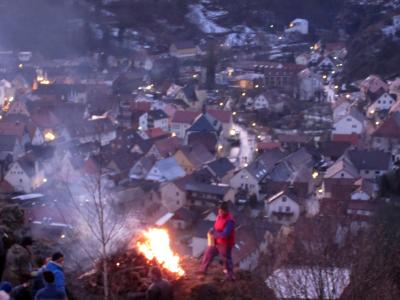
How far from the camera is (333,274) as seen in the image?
4.15 metres

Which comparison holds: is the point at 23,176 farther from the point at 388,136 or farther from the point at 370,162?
the point at 388,136

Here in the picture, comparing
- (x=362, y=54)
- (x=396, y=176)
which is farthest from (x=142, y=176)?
(x=362, y=54)

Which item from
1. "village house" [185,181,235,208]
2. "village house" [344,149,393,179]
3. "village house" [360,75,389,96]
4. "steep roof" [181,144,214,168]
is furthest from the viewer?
"village house" [360,75,389,96]

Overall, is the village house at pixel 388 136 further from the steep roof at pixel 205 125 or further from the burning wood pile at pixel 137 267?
the burning wood pile at pixel 137 267

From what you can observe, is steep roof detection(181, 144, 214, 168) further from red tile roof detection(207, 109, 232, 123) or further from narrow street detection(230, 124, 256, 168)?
red tile roof detection(207, 109, 232, 123)

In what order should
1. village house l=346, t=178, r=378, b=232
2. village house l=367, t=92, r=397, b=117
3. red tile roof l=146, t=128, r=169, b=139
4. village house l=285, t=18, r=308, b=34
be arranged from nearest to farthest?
1. village house l=346, t=178, r=378, b=232
2. red tile roof l=146, t=128, r=169, b=139
3. village house l=367, t=92, r=397, b=117
4. village house l=285, t=18, r=308, b=34

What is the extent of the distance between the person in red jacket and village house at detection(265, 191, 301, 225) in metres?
8.30

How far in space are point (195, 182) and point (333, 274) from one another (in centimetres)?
950

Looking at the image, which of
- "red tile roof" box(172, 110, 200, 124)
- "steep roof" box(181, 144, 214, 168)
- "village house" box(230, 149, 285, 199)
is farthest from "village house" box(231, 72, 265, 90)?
"village house" box(230, 149, 285, 199)

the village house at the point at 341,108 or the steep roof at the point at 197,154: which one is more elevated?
the village house at the point at 341,108

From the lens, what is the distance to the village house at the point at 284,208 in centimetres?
1199

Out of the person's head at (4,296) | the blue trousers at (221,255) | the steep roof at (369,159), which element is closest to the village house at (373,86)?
the steep roof at (369,159)

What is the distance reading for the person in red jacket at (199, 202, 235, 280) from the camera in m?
3.52

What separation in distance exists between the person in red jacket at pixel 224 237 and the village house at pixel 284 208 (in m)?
8.30
